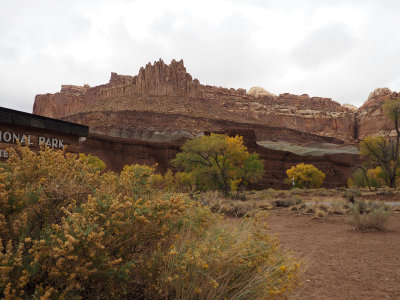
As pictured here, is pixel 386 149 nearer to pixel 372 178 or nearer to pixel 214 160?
pixel 372 178

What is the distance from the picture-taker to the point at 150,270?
2.52m

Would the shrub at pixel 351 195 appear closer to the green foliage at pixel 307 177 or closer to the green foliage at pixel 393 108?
the green foliage at pixel 393 108

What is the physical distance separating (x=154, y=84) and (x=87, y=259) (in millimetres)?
121310

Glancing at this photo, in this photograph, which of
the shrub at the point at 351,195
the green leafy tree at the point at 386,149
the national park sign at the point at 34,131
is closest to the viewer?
the national park sign at the point at 34,131

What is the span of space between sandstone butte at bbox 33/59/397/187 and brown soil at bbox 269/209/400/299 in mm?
53856

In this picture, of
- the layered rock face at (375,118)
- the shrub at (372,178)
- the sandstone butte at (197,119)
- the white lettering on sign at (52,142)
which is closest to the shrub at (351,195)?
the white lettering on sign at (52,142)

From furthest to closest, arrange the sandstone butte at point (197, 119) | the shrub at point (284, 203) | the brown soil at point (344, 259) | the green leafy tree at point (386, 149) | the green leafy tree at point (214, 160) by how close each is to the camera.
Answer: the sandstone butte at point (197, 119)
the green leafy tree at point (386, 149)
the green leafy tree at point (214, 160)
the shrub at point (284, 203)
the brown soil at point (344, 259)

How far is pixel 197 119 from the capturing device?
9075 cm

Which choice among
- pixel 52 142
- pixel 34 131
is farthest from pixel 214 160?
pixel 34 131

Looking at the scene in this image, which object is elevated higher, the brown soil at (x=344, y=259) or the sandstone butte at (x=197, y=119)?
the sandstone butte at (x=197, y=119)

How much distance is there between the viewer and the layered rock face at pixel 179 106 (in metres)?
88.8

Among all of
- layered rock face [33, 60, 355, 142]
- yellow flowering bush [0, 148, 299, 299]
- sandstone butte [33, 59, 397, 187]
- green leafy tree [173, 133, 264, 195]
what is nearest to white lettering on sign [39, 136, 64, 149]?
yellow flowering bush [0, 148, 299, 299]

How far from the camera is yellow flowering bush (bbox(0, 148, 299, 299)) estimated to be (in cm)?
193

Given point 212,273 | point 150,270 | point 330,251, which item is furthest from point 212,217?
point 330,251
